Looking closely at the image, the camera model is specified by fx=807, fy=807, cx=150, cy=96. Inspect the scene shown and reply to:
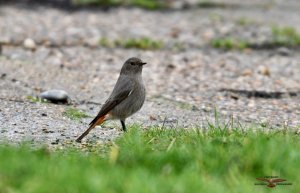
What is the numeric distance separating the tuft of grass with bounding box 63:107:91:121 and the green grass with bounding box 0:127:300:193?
6.26 feet

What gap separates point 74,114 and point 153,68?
3.93 meters

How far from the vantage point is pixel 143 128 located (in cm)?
797

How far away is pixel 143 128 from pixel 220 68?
5.24 meters

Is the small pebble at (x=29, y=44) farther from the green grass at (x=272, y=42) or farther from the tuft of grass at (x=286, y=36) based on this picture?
the tuft of grass at (x=286, y=36)

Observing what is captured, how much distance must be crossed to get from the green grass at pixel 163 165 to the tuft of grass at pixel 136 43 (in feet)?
23.8

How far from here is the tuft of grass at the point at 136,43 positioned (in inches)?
560

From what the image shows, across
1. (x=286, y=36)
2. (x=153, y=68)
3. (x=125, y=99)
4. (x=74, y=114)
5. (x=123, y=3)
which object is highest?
(x=123, y=3)

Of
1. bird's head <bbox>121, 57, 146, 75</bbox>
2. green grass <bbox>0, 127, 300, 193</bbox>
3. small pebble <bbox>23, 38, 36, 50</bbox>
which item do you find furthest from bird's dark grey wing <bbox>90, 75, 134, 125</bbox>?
small pebble <bbox>23, 38, 36, 50</bbox>

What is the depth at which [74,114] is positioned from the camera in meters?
9.07

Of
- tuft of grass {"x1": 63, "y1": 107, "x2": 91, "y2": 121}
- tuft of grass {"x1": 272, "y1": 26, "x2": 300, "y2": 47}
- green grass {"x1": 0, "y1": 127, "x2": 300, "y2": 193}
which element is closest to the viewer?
green grass {"x1": 0, "y1": 127, "x2": 300, "y2": 193}

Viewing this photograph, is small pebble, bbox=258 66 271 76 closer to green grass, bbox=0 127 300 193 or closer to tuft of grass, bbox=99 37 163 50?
tuft of grass, bbox=99 37 163 50

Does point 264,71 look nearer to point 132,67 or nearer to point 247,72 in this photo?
point 247,72

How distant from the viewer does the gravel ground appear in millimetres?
9000

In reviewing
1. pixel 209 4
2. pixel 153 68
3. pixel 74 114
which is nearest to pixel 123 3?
pixel 209 4
